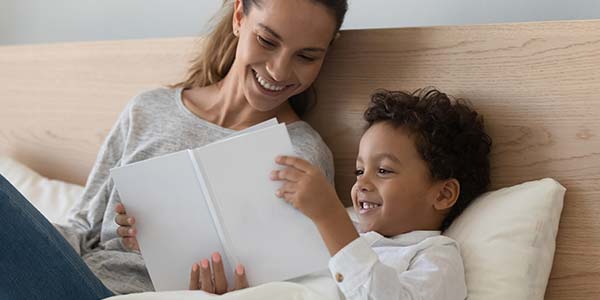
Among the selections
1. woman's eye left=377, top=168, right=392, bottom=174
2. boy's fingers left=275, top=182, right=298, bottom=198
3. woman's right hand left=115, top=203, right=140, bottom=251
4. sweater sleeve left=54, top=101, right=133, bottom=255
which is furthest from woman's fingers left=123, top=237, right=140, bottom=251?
woman's eye left=377, top=168, right=392, bottom=174

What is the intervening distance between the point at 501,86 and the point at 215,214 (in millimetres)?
459

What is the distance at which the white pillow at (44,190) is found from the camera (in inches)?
66.8

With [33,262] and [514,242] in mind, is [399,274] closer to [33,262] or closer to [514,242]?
[514,242]

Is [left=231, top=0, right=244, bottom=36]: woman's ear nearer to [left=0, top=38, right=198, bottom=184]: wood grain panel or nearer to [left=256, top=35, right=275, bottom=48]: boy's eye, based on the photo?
[left=256, top=35, right=275, bottom=48]: boy's eye

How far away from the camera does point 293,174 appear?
1139 millimetres

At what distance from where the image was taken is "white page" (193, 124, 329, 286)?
45.4 inches

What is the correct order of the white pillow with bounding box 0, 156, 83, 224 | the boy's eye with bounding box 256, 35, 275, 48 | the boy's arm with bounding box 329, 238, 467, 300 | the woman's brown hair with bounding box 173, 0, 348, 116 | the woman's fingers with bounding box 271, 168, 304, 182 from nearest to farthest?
1. the boy's arm with bounding box 329, 238, 467, 300
2. the woman's fingers with bounding box 271, 168, 304, 182
3. the boy's eye with bounding box 256, 35, 275, 48
4. the woman's brown hair with bounding box 173, 0, 348, 116
5. the white pillow with bounding box 0, 156, 83, 224

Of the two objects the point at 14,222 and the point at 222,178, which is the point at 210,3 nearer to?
the point at 222,178

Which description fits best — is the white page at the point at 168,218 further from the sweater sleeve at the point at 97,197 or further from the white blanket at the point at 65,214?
the sweater sleeve at the point at 97,197

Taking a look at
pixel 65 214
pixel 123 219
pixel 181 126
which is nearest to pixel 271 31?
pixel 181 126

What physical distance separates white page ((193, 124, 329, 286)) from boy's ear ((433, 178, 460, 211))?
0.19 metres

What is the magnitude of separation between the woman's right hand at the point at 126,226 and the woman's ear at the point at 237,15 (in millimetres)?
375

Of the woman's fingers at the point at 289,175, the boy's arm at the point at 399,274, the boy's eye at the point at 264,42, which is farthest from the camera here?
the boy's eye at the point at 264,42

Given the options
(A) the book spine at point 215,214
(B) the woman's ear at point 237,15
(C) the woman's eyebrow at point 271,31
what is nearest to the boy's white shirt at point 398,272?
(A) the book spine at point 215,214
